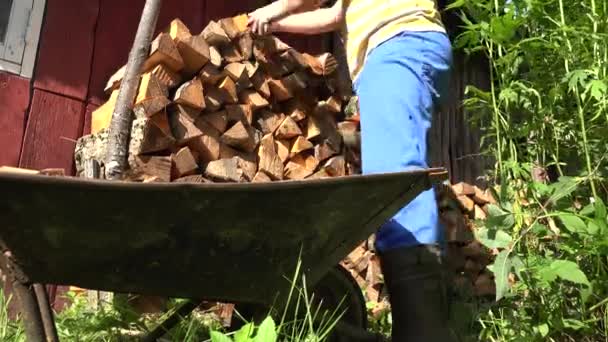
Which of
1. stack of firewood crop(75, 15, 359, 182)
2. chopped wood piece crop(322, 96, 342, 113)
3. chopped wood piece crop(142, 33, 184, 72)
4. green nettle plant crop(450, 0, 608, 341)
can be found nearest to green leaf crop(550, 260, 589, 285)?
green nettle plant crop(450, 0, 608, 341)

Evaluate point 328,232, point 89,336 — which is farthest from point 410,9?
point 89,336

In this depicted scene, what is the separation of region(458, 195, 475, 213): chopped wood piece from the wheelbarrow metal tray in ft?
8.10

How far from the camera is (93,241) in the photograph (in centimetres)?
149

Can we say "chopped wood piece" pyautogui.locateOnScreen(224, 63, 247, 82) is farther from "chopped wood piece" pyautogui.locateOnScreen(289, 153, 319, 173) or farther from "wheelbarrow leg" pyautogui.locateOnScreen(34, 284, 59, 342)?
"wheelbarrow leg" pyautogui.locateOnScreen(34, 284, 59, 342)

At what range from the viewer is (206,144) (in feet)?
9.78

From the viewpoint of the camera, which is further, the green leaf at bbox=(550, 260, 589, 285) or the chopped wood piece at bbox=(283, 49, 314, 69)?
the chopped wood piece at bbox=(283, 49, 314, 69)

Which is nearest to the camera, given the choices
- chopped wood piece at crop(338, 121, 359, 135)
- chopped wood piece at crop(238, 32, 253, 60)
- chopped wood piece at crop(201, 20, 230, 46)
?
chopped wood piece at crop(201, 20, 230, 46)

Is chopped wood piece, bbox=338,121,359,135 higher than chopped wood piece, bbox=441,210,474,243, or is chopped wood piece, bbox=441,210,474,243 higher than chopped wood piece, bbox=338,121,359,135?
chopped wood piece, bbox=338,121,359,135

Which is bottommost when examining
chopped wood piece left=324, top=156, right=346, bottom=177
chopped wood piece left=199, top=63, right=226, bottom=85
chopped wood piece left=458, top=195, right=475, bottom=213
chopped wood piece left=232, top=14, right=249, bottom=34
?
chopped wood piece left=458, top=195, right=475, bottom=213

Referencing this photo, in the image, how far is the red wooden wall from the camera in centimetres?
295

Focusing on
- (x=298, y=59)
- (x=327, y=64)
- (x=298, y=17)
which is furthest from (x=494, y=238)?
(x=327, y=64)

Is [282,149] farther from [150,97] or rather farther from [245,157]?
[150,97]

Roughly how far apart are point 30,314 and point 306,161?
2122mm

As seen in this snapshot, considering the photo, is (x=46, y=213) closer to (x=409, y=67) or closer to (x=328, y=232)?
(x=328, y=232)
